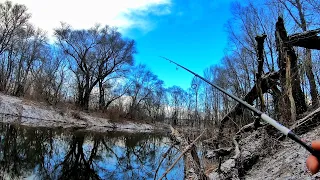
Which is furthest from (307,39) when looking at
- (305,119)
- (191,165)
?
(191,165)

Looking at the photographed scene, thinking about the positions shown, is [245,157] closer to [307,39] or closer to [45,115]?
[307,39]

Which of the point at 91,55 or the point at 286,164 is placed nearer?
the point at 286,164

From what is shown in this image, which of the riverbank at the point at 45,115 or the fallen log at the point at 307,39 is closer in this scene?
the fallen log at the point at 307,39

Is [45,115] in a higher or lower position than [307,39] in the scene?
lower

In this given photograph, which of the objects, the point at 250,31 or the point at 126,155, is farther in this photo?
the point at 250,31

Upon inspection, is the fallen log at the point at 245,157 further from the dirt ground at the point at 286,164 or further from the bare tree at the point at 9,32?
the bare tree at the point at 9,32

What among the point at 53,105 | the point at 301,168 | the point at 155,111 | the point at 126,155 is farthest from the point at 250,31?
the point at 155,111

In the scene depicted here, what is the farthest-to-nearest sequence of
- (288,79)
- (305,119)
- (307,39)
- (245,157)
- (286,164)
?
1. (307,39)
2. (288,79)
3. (245,157)
4. (305,119)
5. (286,164)

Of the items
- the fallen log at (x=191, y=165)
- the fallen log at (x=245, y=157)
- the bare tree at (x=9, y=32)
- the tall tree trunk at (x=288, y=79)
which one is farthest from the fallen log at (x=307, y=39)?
the bare tree at (x=9, y=32)

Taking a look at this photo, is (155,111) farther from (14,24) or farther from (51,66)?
(14,24)

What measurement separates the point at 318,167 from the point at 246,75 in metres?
28.1

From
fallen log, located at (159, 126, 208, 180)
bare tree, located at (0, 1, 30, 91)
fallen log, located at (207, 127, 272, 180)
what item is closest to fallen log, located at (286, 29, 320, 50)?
fallen log, located at (207, 127, 272, 180)

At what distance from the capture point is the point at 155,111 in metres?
73.2

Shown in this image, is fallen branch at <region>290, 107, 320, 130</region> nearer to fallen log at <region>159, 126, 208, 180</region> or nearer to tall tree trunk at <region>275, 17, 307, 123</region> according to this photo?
tall tree trunk at <region>275, 17, 307, 123</region>
